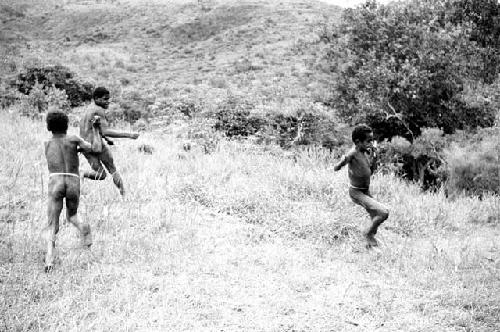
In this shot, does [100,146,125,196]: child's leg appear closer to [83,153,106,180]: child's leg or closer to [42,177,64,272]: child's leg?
[83,153,106,180]: child's leg

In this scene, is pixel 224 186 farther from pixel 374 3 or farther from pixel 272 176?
pixel 374 3

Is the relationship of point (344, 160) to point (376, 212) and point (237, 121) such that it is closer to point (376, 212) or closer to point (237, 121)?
point (376, 212)

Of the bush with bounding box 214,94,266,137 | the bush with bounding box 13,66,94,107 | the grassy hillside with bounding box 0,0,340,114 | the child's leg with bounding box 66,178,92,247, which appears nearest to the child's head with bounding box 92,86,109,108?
the child's leg with bounding box 66,178,92,247

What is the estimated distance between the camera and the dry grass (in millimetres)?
4238

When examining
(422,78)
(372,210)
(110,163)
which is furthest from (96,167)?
(422,78)

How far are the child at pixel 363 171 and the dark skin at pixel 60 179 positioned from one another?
3.08 meters

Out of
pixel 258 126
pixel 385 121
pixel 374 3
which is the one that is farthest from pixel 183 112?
pixel 374 3

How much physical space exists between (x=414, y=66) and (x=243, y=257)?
10.6 metres

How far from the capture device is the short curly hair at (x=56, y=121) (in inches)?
187

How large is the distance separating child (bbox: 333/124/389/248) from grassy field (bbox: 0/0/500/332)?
43cm

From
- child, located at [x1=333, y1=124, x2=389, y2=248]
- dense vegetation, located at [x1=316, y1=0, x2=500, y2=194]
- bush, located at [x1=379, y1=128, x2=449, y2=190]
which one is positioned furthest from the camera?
dense vegetation, located at [x1=316, y1=0, x2=500, y2=194]

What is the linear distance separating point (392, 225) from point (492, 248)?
139 centimetres

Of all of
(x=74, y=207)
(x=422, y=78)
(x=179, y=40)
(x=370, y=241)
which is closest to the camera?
(x=74, y=207)

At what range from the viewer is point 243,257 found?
A: 5688 millimetres
